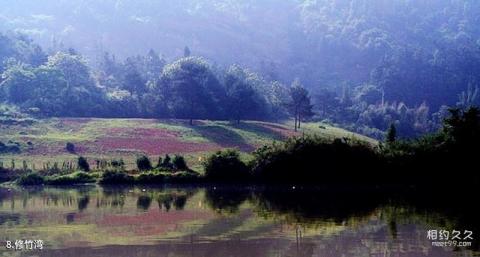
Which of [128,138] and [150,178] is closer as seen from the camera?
[150,178]

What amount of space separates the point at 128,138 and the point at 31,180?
22.8m

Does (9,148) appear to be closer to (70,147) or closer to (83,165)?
(70,147)

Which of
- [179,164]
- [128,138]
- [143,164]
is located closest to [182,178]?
[179,164]

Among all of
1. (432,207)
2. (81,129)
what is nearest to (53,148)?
(81,129)

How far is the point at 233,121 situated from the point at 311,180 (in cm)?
4475

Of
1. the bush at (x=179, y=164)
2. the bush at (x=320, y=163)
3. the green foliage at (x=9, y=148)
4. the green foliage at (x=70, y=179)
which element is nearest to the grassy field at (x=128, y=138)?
the green foliage at (x=9, y=148)

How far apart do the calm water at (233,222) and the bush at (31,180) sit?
6.28m

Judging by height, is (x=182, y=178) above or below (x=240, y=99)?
below

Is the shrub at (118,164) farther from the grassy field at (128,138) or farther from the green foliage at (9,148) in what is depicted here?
the green foliage at (9,148)

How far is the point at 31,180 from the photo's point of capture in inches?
2076

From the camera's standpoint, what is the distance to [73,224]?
3116cm

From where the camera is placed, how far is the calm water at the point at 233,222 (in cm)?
2355

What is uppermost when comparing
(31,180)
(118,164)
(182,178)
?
(118,164)

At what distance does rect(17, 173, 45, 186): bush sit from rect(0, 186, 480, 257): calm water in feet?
Answer: 20.6
